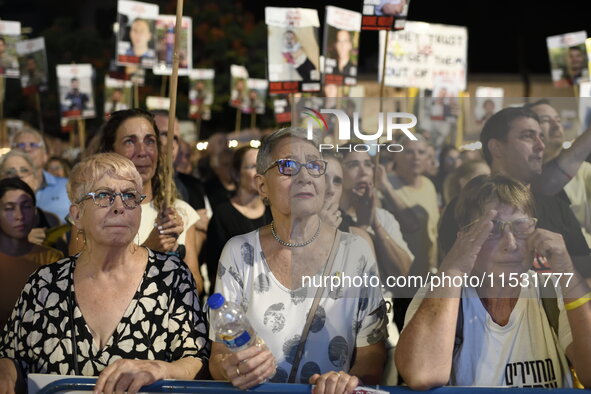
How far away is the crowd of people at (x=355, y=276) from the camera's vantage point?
3.08 meters

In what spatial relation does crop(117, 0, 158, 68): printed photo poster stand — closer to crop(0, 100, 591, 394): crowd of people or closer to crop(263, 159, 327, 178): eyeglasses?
crop(0, 100, 591, 394): crowd of people

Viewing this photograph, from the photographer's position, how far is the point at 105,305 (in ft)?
11.1

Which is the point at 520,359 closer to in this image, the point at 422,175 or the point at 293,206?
the point at 422,175

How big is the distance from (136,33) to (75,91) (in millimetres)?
2349

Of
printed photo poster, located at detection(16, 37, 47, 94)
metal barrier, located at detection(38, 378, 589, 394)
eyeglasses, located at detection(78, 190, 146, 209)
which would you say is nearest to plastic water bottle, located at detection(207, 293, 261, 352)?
metal barrier, located at detection(38, 378, 589, 394)

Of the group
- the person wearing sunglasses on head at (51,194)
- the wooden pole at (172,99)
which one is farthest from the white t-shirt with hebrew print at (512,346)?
the person wearing sunglasses on head at (51,194)

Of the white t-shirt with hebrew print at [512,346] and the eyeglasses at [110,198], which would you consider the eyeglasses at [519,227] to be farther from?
the eyeglasses at [110,198]

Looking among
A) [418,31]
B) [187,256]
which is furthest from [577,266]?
[418,31]

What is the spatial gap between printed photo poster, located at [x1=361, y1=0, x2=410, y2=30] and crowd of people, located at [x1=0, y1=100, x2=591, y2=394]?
3061mm

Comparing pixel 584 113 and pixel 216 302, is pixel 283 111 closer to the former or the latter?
pixel 584 113

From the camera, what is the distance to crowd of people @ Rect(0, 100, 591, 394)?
308 cm

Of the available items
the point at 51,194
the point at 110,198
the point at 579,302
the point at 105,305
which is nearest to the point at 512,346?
the point at 579,302

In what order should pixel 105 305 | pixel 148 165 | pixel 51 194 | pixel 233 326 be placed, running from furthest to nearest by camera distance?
pixel 51 194 < pixel 148 165 < pixel 105 305 < pixel 233 326

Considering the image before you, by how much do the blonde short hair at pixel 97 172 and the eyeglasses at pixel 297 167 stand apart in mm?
561
